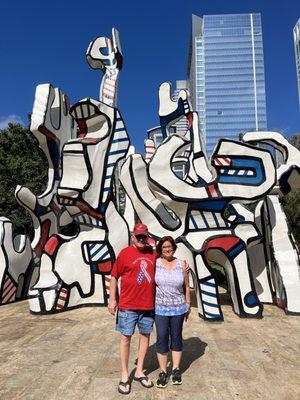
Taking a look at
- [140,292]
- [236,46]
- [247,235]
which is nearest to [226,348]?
[140,292]

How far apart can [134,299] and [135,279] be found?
196 millimetres

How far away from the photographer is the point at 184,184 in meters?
8.51

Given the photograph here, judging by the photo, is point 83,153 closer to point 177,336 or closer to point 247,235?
point 247,235

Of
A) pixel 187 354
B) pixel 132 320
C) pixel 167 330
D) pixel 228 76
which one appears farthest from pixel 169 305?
pixel 228 76

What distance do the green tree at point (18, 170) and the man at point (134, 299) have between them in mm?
18395

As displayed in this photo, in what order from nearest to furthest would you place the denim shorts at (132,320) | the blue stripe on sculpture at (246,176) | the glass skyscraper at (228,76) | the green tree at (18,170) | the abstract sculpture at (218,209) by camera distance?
the denim shorts at (132,320) < the abstract sculpture at (218,209) < the blue stripe on sculpture at (246,176) < the green tree at (18,170) < the glass skyscraper at (228,76)

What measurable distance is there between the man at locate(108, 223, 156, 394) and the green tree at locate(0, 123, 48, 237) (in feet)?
60.4

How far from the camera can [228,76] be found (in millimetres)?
109062

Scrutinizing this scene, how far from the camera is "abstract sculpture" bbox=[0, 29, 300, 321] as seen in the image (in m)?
8.20

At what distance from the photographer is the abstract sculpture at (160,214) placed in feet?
26.9

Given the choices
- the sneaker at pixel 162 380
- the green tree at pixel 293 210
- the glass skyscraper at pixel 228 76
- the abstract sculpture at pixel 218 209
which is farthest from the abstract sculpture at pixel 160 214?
the glass skyscraper at pixel 228 76

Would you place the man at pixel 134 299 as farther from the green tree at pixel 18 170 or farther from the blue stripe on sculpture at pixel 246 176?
the green tree at pixel 18 170

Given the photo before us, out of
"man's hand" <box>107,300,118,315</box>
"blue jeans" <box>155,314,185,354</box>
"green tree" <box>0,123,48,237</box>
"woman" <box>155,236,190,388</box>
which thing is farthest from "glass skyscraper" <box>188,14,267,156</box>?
"man's hand" <box>107,300,118,315</box>

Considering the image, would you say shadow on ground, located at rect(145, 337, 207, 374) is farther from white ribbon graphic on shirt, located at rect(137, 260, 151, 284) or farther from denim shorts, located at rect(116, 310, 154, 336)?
white ribbon graphic on shirt, located at rect(137, 260, 151, 284)
